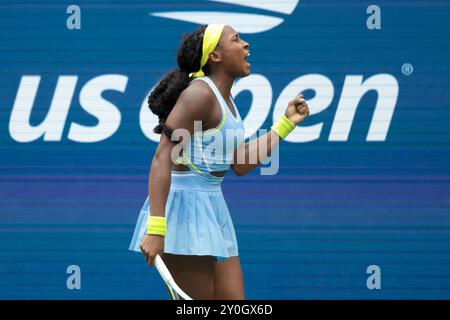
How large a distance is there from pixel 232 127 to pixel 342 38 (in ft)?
7.12

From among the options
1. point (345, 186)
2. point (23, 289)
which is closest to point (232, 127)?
point (345, 186)

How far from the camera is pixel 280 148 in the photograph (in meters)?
6.97

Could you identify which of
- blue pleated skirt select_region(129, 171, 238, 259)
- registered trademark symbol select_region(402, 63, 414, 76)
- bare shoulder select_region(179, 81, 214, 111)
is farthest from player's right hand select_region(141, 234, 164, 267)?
registered trademark symbol select_region(402, 63, 414, 76)

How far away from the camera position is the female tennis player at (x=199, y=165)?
4812mm

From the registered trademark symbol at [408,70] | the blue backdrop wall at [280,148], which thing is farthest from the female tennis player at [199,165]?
the registered trademark symbol at [408,70]

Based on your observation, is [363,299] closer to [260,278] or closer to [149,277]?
[260,278]

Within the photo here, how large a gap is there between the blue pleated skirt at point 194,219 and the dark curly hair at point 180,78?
0.34m

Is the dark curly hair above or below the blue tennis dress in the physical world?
above

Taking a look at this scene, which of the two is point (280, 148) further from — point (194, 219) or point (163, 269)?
point (163, 269)

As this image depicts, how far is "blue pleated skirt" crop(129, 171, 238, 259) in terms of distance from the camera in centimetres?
493

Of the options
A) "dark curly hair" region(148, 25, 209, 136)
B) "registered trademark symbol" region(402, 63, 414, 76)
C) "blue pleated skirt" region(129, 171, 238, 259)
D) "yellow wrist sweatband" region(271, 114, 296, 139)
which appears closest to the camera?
"blue pleated skirt" region(129, 171, 238, 259)

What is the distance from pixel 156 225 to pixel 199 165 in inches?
17.7

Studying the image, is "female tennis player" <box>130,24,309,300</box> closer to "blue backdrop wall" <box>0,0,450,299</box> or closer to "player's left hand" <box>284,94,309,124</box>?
"player's left hand" <box>284,94,309,124</box>

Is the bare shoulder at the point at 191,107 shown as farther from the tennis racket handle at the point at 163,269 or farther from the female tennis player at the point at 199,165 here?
the tennis racket handle at the point at 163,269
